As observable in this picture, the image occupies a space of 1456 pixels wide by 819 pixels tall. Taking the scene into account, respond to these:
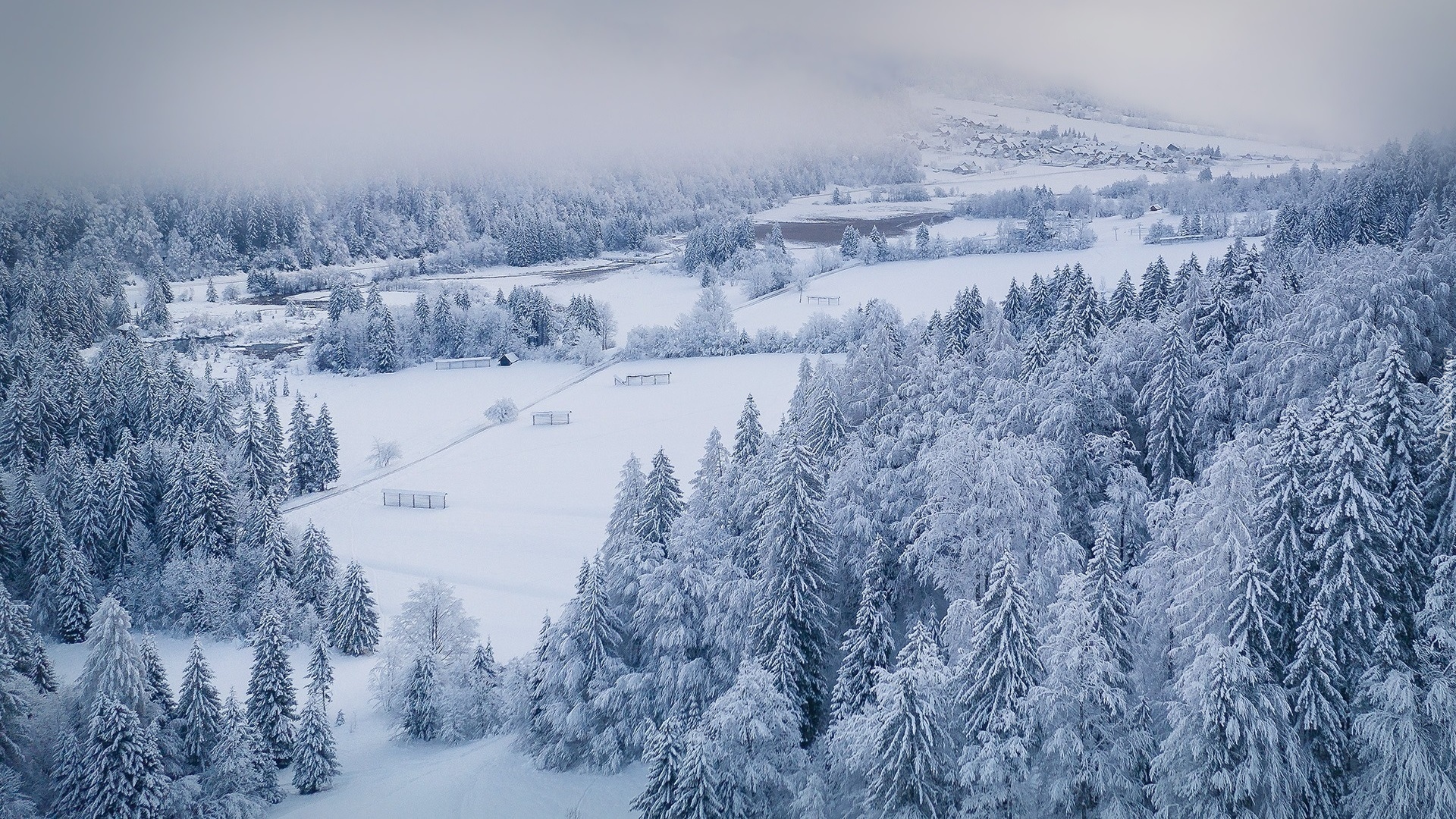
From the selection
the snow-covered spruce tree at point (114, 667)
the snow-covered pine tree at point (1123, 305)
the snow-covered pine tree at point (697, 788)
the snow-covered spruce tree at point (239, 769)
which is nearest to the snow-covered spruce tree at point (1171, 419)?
the snow-covered pine tree at point (697, 788)

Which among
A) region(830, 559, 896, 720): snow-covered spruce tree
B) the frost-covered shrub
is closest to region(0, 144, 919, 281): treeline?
the frost-covered shrub

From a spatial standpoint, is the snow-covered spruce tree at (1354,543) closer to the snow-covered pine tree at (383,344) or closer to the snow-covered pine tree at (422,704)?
the snow-covered pine tree at (422,704)

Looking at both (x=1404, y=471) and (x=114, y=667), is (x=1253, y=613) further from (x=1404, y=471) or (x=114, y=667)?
(x=114, y=667)

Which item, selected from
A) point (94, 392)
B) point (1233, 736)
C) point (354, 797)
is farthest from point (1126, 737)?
point (94, 392)

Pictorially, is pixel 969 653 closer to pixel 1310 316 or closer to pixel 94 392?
pixel 1310 316

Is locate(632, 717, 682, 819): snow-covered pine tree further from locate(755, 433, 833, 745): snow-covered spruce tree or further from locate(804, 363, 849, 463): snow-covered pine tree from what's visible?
locate(804, 363, 849, 463): snow-covered pine tree
